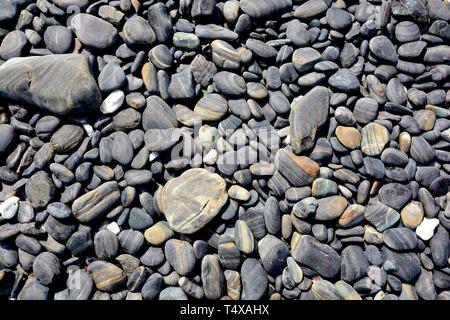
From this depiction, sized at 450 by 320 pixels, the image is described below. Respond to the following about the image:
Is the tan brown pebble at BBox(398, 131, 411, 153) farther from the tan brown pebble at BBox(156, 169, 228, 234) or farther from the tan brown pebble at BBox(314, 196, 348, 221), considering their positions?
the tan brown pebble at BBox(156, 169, 228, 234)

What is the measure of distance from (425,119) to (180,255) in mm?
1902

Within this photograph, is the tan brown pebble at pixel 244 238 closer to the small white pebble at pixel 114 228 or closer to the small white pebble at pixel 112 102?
the small white pebble at pixel 114 228

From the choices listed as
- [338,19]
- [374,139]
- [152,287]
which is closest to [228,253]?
[152,287]

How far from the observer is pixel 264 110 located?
2199 mm

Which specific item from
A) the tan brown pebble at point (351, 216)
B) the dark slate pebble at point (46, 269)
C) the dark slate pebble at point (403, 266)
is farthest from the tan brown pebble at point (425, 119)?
the dark slate pebble at point (46, 269)

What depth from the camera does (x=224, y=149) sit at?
6.89 ft

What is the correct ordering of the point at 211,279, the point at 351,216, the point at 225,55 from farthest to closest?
1. the point at 225,55
2. the point at 351,216
3. the point at 211,279

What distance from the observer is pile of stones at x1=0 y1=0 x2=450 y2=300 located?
6.54 feet

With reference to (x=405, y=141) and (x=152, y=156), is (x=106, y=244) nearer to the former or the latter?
(x=152, y=156)

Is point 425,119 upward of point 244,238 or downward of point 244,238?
upward

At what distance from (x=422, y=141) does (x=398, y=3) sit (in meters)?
1.00

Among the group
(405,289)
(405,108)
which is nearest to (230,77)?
(405,108)

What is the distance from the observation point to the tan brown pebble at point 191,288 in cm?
194

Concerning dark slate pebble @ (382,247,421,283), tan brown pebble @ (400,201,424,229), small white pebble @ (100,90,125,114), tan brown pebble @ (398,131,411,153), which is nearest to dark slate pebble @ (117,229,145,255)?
small white pebble @ (100,90,125,114)
